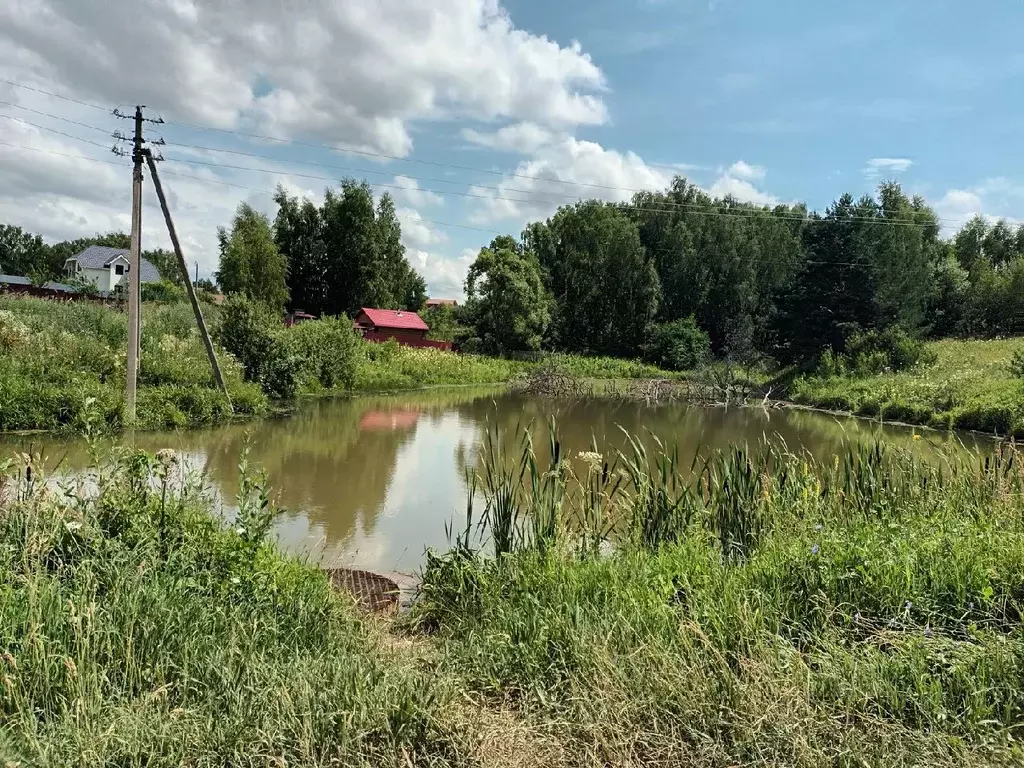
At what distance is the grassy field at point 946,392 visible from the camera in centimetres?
1881

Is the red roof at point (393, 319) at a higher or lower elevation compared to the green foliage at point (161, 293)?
lower

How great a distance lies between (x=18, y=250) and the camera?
7012cm

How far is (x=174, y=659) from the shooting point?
2637mm

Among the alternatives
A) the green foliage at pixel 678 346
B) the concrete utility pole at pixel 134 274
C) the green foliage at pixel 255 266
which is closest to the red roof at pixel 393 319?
the green foliage at pixel 255 266

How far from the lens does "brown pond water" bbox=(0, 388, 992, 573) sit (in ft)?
23.3

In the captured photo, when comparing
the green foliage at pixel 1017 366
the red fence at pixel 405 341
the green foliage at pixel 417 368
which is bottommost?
the green foliage at pixel 417 368

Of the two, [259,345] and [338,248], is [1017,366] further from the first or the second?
[338,248]

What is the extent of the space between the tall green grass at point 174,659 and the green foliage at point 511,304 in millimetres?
35069

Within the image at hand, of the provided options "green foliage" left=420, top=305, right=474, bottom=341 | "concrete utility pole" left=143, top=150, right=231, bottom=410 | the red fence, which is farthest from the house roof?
"concrete utility pole" left=143, top=150, right=231, bottom=410

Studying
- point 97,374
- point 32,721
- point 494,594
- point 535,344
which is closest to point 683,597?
point 494,594

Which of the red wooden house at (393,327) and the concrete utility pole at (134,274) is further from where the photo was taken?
the red wooden house at (393,327)

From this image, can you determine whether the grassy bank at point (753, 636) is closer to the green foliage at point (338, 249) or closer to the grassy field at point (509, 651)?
the grassy field at point (509, 651)

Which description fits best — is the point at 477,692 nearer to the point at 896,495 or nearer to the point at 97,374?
the point at 896,495

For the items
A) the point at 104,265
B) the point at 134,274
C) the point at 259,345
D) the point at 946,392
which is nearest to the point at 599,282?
the point at 946,392
